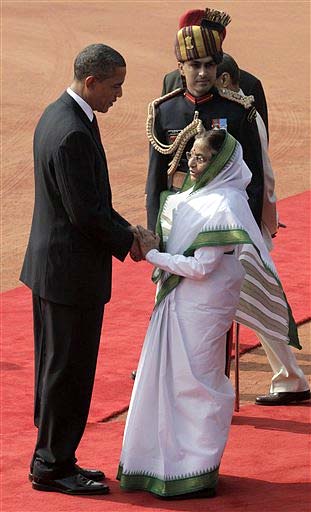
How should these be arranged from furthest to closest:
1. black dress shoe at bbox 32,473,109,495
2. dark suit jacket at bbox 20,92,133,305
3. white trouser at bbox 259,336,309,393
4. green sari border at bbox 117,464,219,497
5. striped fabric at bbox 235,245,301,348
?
white trouser at bbox 259,336,309,393 → striped fabric at bbox 235,245,301,348 → black dress shoe at bbox 32,473,109,495 → green sari border at bbox 117,464,219,497 → dark suit jacket at bbox 20,92,133,305

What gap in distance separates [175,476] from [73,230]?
1.19 m

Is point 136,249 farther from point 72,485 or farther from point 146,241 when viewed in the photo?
point 72,485

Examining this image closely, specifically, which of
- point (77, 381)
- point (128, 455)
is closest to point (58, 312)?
point (77, 381)

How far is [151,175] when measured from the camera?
7.39 meters

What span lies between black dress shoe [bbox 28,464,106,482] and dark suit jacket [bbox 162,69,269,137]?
8.03 feet

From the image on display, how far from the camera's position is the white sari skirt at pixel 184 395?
20.1 feet

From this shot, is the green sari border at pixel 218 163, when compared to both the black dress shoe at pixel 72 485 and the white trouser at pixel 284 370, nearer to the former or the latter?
the black dress shoe at pixel 72 485

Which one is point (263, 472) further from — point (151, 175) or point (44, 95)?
point (44, 95)

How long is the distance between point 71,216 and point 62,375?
732 mm

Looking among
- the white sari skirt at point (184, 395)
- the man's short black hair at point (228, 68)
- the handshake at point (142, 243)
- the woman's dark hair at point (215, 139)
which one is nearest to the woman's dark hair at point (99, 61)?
the woman's dark hair at point (215, 139)

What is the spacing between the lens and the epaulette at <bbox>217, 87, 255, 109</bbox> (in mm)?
7293

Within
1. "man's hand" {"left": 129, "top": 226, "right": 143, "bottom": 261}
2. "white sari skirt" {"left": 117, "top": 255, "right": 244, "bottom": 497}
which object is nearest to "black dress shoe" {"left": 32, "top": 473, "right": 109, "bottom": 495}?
"white sari skirt" {"left": 117, "top": 255, "right": 244, "bottom": 497}

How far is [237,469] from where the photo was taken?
6.54m

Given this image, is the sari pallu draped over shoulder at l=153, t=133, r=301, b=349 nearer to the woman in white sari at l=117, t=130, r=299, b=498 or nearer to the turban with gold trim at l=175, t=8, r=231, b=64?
the woman in white sari at l=117, t=130, r=299, b=498
